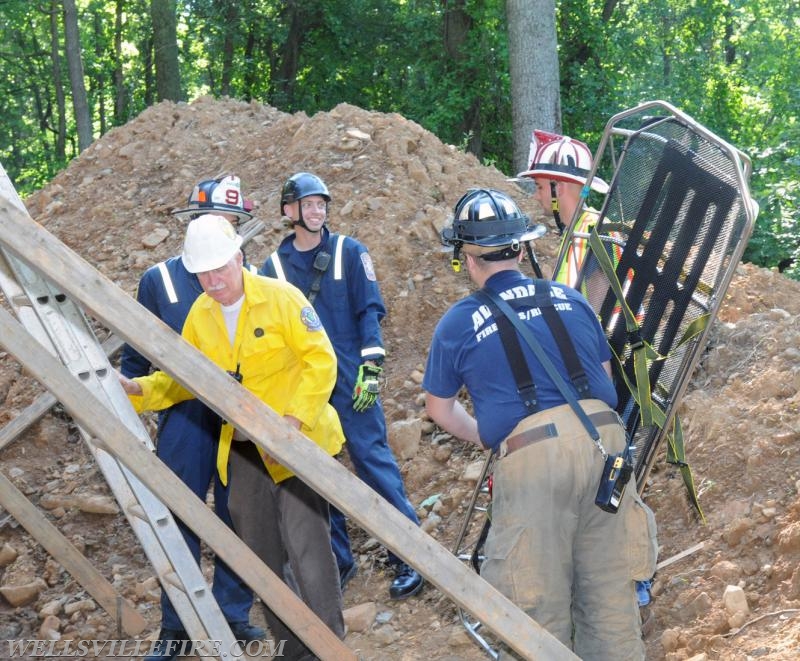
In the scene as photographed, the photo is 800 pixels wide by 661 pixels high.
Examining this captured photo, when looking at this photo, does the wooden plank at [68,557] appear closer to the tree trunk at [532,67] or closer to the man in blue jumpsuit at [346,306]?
the man in blue jumpsuit at [346,306]

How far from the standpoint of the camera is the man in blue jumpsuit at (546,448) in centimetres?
347

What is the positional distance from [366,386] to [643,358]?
4.83 feet

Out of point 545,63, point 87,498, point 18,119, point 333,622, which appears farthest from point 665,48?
point 333,622

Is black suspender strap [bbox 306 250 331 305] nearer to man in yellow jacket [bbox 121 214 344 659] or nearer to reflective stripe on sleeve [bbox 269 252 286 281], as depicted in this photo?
reflective stripe on sleeve [bbox 269 252 286 281]

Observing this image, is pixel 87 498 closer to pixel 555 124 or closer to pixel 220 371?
pixel 220 371

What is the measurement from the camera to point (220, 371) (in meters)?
3.19

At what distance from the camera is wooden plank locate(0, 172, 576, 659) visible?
3125mm

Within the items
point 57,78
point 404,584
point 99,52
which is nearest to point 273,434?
point 404,584

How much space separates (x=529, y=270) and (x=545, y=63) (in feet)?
12.1

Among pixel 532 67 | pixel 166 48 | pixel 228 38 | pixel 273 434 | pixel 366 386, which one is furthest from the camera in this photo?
pixel 228 38

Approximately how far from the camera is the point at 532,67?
417 inches

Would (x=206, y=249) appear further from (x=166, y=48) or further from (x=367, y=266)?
(x=166, y=48)

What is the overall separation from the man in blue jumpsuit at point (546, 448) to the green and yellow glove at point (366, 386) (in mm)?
1557

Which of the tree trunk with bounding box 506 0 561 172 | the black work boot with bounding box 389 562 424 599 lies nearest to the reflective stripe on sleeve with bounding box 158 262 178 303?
the black work boot with bounding box 389 562 424 599
